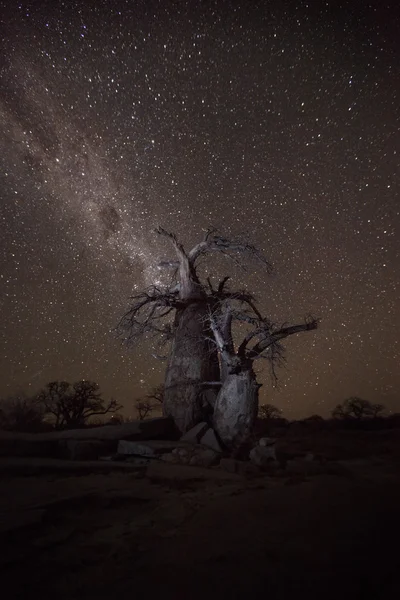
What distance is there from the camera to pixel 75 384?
22.4 meters

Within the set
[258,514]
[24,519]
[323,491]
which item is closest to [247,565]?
[258,514]

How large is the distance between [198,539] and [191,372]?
6.70 meters

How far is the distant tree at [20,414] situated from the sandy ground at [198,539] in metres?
11.2

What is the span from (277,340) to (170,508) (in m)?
5.54

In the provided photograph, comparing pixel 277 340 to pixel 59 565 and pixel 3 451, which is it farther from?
pixel 59 565

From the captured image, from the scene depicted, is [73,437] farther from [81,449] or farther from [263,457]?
[263,457]

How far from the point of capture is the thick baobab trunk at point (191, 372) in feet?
28.8

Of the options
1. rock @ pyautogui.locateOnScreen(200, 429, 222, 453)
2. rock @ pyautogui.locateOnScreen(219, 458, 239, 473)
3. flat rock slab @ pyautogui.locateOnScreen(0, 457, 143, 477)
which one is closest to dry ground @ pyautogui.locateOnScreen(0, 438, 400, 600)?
flat rock slab @ pyautogui.locateOnScreen(0, 457, 143, 477)

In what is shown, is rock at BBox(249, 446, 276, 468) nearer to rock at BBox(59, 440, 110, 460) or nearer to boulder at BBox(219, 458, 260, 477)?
boulder at BBox(219, 458, 260, 477)

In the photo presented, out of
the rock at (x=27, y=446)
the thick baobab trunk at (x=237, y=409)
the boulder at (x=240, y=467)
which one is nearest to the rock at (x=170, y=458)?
the boulder at (x=240, y=467)

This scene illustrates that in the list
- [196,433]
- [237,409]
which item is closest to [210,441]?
[196,433]

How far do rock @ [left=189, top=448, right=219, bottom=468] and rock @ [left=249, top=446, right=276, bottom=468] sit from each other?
0.67 meters

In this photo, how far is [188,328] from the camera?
383 inches

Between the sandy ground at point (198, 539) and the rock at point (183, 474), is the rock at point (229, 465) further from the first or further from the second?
the sandy ground at point (198, 539)
